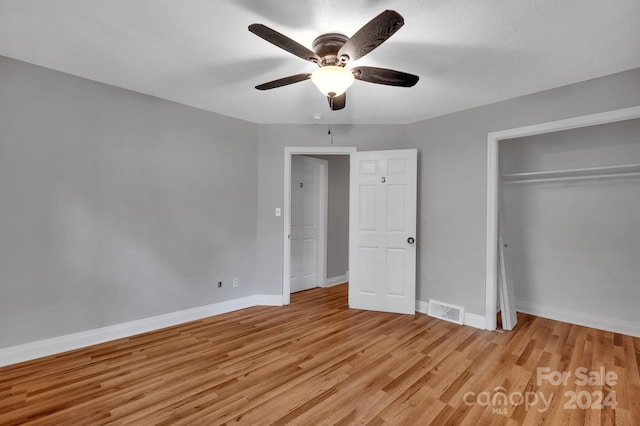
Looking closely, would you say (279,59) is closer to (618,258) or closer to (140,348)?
(140,348)

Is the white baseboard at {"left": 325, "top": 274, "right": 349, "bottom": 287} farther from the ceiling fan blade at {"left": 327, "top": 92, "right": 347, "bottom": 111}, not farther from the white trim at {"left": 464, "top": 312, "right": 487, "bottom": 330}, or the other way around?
the ceiling fan blade at {"left": 327, "top": 92, "right": 347, "bottom": 111}

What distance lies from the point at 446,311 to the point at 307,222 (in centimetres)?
248

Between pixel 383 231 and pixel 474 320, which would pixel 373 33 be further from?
pixel 474 320

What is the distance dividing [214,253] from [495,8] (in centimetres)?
346

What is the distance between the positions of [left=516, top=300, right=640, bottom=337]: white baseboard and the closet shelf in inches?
62.4

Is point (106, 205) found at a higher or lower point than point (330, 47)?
lower

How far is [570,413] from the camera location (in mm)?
1861

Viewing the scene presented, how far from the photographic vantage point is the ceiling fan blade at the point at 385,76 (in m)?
1.91

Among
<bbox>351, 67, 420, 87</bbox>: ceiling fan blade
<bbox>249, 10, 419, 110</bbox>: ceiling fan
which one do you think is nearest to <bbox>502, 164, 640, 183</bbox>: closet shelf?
<bbox>351, 67, 420, 87</bbox>: ceiling fan blade

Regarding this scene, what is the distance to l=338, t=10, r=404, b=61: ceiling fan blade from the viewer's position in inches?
53.9

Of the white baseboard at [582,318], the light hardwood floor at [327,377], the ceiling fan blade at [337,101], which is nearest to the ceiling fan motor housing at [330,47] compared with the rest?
the ceiling fan blade at [337,101]

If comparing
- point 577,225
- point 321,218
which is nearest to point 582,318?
point 577,225

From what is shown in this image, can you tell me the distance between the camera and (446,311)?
11.5 ft

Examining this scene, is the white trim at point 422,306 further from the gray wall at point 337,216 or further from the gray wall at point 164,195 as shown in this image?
the gray wall at point 337,216
